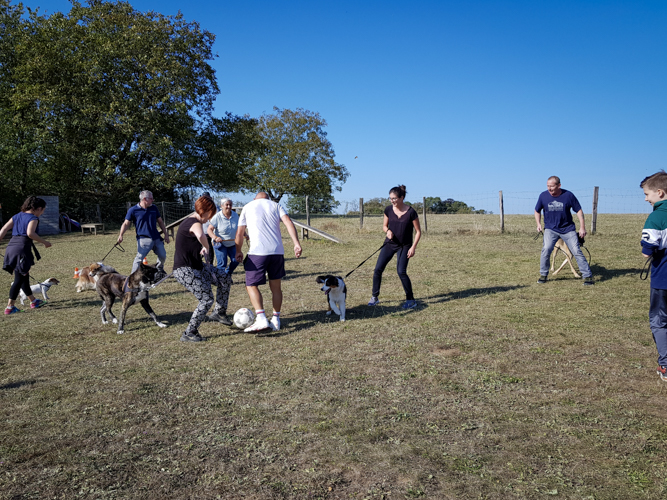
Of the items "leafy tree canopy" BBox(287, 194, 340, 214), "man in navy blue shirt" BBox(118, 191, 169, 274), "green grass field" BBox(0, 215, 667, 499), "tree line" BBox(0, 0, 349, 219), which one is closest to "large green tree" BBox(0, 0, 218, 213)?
"tree line" BBox(0, 0, 349, 219)

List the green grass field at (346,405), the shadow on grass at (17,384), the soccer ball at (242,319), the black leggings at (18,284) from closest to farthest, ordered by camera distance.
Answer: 1. the green grass field at (346,405)
2. the shadow on grass at (17,384)
3. the soccer ball at (242,319)
4. the black leggings at (18,284)

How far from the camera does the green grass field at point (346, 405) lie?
2.75 metres

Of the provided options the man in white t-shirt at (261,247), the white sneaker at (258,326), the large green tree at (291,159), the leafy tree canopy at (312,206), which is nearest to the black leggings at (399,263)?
the man in white t-shirt at (261,247)

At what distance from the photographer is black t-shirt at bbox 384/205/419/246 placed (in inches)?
281

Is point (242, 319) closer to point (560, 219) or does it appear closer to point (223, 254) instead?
point (223, 254)

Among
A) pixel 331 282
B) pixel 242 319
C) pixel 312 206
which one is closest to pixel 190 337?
pixel 242 319

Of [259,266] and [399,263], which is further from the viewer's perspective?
[399,263]

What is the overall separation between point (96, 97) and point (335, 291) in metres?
25.1

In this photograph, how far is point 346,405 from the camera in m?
3.81

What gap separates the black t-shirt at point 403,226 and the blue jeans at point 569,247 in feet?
10.3

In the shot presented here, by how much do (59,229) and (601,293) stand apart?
2893 cm

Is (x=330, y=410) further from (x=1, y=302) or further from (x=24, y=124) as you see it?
Result: (x=24, y=124)

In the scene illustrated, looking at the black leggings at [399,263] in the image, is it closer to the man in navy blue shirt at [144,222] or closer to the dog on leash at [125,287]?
the dog on leash at [125,287]

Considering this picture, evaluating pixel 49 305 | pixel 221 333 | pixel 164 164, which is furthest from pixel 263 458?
pixel 164 164
